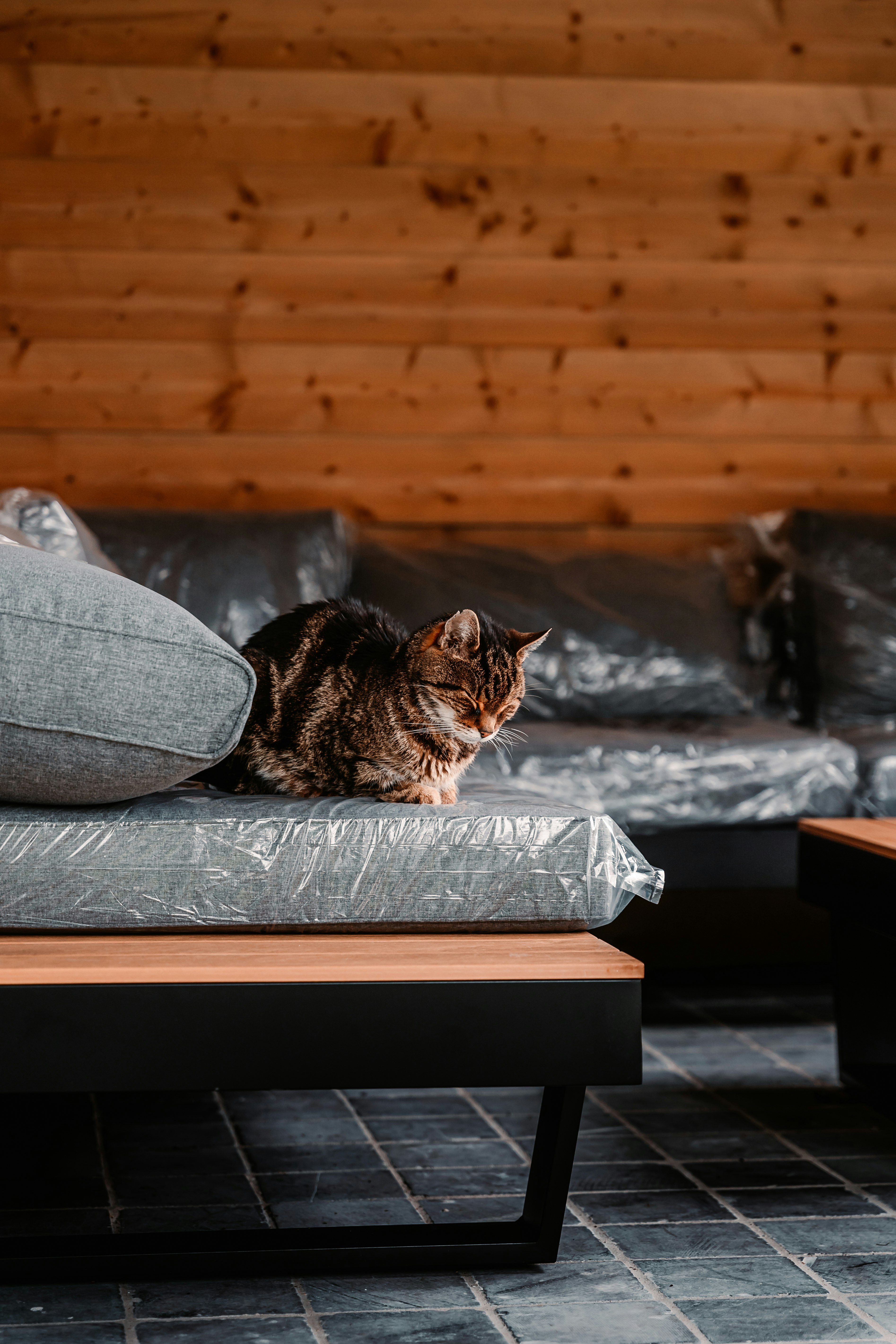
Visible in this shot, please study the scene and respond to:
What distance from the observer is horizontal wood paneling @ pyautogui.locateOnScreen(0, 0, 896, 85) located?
9.96ft

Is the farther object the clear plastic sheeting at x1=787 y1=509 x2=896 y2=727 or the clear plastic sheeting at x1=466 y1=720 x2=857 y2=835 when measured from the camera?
the clear plastic sheeting at x1=787 y1=509 x2=896 y2=727

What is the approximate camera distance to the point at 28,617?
48.8 inches

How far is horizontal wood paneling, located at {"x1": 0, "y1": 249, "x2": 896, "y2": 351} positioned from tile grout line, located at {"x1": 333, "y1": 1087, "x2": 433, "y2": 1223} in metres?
1.87

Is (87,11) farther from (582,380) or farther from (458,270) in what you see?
A: (582,380)

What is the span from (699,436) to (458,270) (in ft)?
2.40

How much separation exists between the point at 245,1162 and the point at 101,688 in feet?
2.61

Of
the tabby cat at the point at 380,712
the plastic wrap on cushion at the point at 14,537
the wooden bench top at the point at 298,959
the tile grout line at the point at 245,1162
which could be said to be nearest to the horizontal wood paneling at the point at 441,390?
the plastic wrap on cushion at the point at 14,537

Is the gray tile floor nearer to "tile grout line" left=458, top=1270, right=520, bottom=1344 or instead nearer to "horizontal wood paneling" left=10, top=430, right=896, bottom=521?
"tile grout line" left=458, top=1270, right=520, bottom=1344

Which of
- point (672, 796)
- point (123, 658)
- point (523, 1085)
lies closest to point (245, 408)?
point (672, 796)

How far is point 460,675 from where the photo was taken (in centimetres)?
159

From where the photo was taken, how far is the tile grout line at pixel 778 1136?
162 centimetres

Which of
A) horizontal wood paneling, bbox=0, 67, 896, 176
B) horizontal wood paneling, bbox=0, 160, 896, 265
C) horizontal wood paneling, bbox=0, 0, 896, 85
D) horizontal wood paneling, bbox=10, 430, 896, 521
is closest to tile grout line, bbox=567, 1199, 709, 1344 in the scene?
horizontal wood paneling, bbox=10, 430, 896, 521

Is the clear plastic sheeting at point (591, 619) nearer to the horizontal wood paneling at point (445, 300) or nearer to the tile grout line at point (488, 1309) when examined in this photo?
the horizontal wood paneling at point (445, 300)

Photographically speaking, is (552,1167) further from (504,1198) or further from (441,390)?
(441,390)
